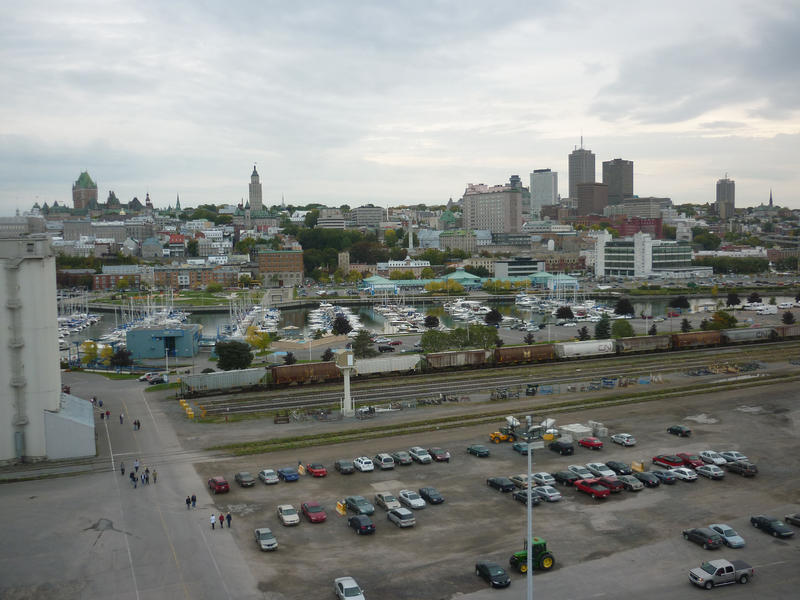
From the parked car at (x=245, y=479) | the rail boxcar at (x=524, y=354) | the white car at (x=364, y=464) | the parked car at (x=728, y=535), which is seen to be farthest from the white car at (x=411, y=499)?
the rail boxcar at (x=524, y=354)

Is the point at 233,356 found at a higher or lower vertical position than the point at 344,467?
higher

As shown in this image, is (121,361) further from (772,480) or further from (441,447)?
(772,480)

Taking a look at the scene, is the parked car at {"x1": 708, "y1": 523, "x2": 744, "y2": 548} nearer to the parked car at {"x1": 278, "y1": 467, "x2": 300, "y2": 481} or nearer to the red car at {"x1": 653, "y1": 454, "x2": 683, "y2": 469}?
the red car at {"x1": 653, "y1": 454, "x2": 683, "y2": 469}

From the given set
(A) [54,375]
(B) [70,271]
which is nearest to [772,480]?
(A) [54,375]

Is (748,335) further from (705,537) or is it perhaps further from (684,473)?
(705,537)

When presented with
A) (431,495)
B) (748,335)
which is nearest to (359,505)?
(431,495)

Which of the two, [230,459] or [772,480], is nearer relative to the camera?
[772,480]

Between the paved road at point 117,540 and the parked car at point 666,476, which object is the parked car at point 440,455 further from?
the paved road at point 117,540
